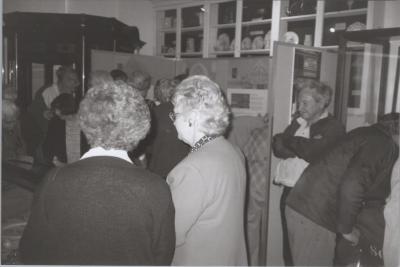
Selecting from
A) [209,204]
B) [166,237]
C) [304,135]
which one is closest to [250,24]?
[304,135]

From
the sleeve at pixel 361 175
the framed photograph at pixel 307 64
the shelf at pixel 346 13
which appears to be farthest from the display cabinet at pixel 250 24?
the sleeve at pixel 361 175

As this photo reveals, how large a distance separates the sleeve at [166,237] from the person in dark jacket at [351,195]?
869 millimetres

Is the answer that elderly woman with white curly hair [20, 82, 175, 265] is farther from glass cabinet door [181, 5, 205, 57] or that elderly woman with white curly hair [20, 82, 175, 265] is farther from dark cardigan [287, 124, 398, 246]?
glass cabinet door [181, 5, 205, 57]

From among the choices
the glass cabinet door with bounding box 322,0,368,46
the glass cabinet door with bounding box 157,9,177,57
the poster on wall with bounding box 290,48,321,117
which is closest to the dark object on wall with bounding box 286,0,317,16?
the glass cabinet door with bounding box 322,0,368,46

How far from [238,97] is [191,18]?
78.8 inches

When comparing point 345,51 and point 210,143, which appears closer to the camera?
point 210,143

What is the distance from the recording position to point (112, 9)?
4.41 meters

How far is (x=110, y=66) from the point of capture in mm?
3016

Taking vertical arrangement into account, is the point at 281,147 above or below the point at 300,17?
below

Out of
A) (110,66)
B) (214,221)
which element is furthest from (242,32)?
(214,221)

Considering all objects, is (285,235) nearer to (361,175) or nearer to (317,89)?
(361,175)

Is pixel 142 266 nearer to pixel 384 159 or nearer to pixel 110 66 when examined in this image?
pixel 384 159

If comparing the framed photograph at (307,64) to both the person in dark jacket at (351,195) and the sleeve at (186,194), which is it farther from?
the sleeve at (186,194)

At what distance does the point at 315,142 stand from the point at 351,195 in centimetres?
42
